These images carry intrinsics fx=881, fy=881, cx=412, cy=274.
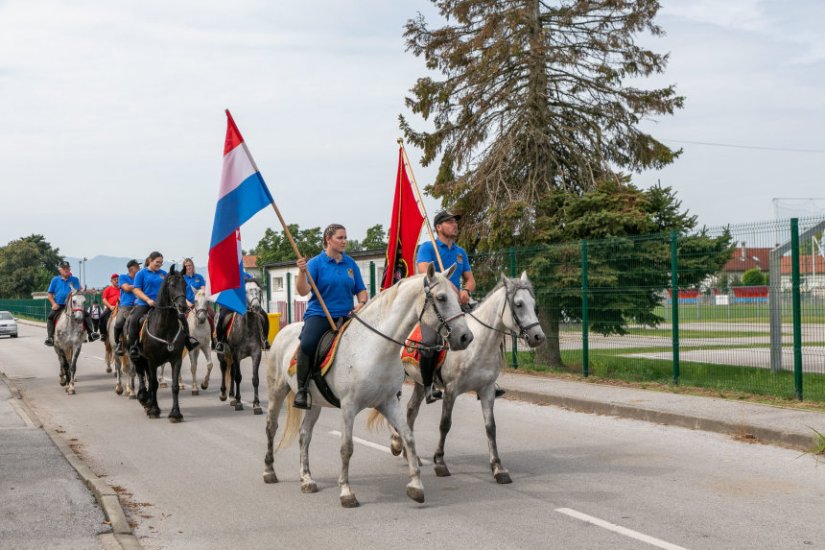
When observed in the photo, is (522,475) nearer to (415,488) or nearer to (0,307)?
(415,488)

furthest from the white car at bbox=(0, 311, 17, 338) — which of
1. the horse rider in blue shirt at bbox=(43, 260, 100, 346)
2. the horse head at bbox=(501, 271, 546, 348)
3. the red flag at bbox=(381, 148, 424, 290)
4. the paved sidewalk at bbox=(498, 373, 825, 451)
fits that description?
the horse head at bbox=(501, 271, 546, 348)

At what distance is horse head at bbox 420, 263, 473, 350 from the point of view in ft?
23.9

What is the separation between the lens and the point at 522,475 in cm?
873

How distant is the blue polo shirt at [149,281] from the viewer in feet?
47.3

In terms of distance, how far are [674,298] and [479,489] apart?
8.24 m

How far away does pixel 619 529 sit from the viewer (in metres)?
6.53

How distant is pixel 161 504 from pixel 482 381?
3296 mm

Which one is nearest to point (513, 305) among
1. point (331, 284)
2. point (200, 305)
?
point (331, 284)

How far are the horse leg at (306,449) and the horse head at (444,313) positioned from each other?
67.8 inches

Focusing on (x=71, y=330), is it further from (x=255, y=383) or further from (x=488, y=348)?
(x=488, y=348)

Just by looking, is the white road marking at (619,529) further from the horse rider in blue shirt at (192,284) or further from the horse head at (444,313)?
the horse rider in blue shirt at (192,284)

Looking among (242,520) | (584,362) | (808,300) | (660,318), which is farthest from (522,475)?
(584,362)

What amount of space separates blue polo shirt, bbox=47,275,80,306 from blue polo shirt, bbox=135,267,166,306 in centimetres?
507

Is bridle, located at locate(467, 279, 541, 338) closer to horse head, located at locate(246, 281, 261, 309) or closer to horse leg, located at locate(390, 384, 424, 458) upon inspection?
horse leg, located at locate(390, 384, 424, 458)
